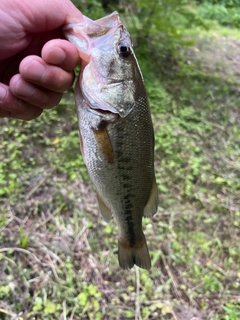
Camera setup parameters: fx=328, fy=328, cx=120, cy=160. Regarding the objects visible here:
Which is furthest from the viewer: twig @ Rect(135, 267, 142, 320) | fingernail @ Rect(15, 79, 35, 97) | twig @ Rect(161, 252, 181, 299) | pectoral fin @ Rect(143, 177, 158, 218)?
twig @ Rect(161, 252, 181, 299)

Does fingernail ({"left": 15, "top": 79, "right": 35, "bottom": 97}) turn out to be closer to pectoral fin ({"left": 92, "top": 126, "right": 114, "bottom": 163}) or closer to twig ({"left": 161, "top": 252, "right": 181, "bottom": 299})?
pectoral fin ({"left": 92, "top": 126, "right": 114, "bottom": 163})

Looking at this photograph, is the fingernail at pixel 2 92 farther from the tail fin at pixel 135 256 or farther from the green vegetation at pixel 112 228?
the green vegetation at pixel 112 228

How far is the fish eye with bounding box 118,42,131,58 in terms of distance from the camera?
4.08 feet

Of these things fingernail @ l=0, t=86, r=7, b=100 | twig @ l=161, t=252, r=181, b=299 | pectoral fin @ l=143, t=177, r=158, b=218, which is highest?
fingernail @ l=0, t=86, r=7, b=100

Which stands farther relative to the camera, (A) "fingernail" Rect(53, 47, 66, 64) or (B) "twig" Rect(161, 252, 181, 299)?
(B) "twig" Rect(161, 252, 181, 299)

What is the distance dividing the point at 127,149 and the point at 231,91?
453 centimetres

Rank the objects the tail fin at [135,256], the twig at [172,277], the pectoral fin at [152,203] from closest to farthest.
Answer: the pectoral fin at [152,203], the tail fin at [135,256], the twig at [172,277]

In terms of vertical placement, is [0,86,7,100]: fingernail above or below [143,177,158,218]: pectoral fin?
above

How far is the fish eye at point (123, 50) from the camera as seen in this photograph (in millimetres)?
1244

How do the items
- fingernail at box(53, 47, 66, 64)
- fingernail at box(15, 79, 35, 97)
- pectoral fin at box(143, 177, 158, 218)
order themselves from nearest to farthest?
1. fingernail at box(53, 47, 66, 64)
2. fingernail at box(15, 79, 35, 97)
3. pectoral fin at box(143, 177, 158, 218)

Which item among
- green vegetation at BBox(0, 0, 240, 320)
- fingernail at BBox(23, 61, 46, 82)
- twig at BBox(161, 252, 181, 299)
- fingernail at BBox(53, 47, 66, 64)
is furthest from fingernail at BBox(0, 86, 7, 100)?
twig at BBox(161, 252, 181, 299)

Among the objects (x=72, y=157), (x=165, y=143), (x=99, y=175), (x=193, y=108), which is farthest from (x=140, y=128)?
(x=193, y=108)

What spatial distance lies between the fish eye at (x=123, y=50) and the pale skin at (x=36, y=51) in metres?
0.18

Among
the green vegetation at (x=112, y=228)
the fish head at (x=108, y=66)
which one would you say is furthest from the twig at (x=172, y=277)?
the fish head at (x=108, y=66)
